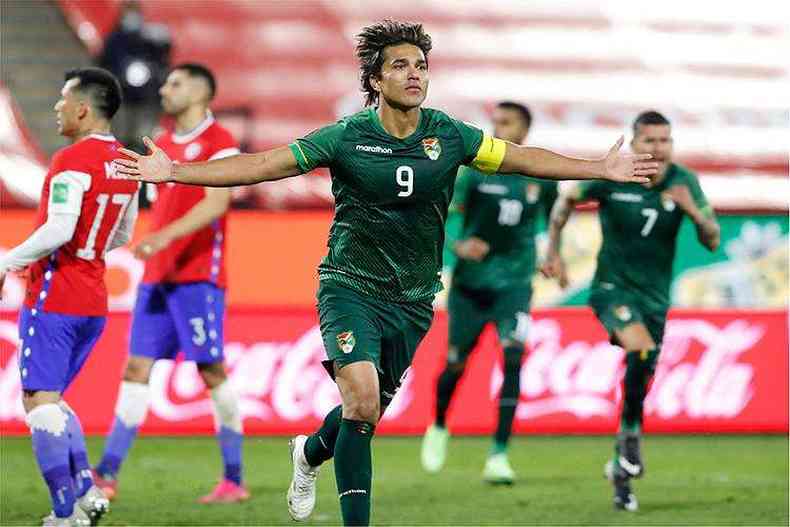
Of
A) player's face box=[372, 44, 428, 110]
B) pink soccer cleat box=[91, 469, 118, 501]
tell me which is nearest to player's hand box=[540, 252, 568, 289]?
pink soccer cleat box=[91, 469, 118, 501]

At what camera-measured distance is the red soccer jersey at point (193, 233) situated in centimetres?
862

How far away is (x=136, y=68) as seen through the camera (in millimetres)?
15633

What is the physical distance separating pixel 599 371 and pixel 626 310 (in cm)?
339

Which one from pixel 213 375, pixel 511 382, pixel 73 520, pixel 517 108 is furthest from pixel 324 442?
pixel 517 108

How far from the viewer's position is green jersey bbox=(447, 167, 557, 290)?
399 inches

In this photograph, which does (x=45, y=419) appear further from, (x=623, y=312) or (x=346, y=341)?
(x=623, y=312)

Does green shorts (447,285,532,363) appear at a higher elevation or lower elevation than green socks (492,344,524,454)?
higher

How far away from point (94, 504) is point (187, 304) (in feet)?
5.53

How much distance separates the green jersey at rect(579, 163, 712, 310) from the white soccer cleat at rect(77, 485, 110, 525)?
130 inches

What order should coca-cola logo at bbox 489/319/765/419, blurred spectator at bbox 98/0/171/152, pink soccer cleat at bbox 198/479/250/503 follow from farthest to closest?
blurred spectator at bbox 98/0/171/152 → coca-cola logo at bbox 489/319/765/419 → pink soccer cleat at bbox 198/479/250/503

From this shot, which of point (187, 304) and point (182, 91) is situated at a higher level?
point (182, 91)

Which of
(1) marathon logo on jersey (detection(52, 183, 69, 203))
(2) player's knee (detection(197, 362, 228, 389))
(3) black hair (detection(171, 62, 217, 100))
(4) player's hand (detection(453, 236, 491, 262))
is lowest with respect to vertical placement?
(2) player's knee (detection(197, 362, 228, 389))

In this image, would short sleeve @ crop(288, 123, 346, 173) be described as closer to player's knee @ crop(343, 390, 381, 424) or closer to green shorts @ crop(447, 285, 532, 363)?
player's knee @ crop(343, 390, 381, 424)

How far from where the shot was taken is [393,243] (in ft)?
A: 20.9
